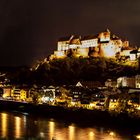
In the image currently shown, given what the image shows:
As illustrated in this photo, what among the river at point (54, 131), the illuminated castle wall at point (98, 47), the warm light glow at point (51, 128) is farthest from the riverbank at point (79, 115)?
the illuminated castle wall at point (98, 47)

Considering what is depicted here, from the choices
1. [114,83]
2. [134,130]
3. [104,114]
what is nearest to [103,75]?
[114,83]

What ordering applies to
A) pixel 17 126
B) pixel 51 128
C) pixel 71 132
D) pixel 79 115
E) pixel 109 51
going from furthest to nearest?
pixel 109 51, pixel 79 115, pixel 17 126, pixel 51 128, pixel 71 132

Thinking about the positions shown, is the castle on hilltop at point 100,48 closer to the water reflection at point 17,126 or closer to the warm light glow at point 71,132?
the water reflection at point 17,126

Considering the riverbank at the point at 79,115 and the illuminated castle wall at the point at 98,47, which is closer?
the riverbank at the point at 79,115

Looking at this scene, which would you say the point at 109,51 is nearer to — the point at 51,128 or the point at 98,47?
the point at 98,47

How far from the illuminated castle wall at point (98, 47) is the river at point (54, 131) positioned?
64.3ft

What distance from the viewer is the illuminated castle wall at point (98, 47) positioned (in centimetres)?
4556

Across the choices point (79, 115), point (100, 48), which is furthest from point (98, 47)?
point (79, 115)

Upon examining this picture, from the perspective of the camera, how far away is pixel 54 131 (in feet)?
75.2

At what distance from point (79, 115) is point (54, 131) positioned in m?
5.75

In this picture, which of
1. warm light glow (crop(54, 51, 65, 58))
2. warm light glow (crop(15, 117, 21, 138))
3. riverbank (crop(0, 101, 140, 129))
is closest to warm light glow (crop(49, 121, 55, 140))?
warm light glow (crop(15, 117, 21, 138))

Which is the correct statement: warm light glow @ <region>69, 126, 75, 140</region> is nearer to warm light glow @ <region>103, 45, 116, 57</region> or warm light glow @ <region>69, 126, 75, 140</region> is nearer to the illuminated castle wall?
the illuminated castle wall

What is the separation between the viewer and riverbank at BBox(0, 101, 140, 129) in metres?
24.6

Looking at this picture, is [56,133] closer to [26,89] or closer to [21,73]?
[26,89]
